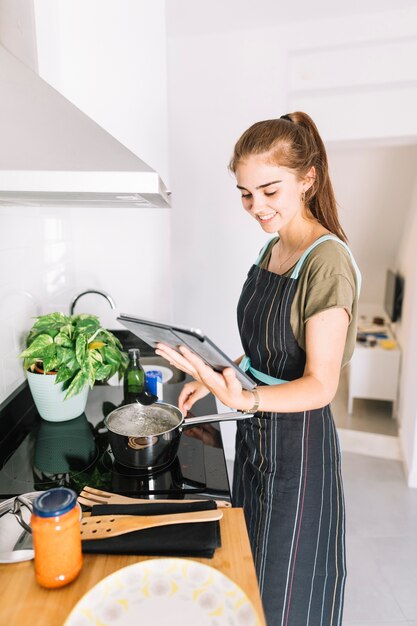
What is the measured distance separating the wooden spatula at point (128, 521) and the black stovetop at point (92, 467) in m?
0.13

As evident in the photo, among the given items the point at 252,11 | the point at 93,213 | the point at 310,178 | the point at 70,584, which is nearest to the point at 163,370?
the point at 93,213

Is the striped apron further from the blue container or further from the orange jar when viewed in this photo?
the orange jar

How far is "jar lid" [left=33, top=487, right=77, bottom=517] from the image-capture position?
0.59 m

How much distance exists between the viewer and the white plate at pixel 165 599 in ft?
1.86

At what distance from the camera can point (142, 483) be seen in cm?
92

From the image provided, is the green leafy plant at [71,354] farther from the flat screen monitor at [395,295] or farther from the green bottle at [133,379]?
the flat screen monitor at [395,295]

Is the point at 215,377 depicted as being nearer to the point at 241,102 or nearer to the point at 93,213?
the point at 93,213

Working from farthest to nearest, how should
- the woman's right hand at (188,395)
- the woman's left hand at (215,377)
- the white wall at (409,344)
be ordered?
1. the white wall at (409,344)
2. the woman's right hand at (188,395)
3. the woman's left hand at (215,377)

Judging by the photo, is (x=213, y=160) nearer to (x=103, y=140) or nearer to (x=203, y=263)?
(x=203, y=263)

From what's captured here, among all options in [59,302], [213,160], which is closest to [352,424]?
[213,160]

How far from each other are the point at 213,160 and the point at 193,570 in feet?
6.48

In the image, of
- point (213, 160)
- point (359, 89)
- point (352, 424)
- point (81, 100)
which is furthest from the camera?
point (352, 424)

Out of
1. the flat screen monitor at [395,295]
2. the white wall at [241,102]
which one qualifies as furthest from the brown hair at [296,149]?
the flat screen monitor at [395,295]

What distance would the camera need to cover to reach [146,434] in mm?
981
